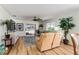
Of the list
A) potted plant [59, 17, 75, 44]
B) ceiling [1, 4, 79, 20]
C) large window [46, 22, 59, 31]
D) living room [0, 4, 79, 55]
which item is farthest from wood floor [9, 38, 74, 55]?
ceiling [1, 4, 79, 20]

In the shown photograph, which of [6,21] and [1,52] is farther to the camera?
[6,21]

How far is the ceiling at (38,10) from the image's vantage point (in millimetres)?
3600

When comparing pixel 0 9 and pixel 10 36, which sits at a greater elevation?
pixel 0 9

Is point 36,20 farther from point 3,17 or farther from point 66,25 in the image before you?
point 3,17

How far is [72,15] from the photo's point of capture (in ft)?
12.2

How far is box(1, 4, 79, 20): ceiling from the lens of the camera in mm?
3600

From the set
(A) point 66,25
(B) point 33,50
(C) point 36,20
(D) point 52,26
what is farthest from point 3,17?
(A) point 66,25

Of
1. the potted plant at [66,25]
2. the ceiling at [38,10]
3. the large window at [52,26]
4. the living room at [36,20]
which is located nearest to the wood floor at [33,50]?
the living room at [36,20]

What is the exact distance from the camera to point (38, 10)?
3.75 meters

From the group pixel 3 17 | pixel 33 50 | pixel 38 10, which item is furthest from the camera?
pixel 3 17
